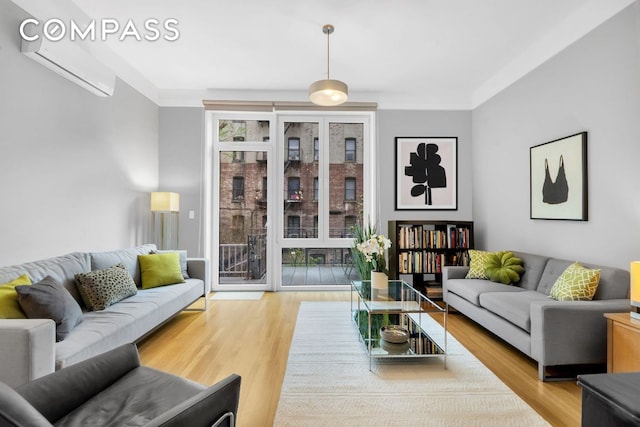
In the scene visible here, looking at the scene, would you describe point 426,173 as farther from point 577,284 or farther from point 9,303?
point 9,303

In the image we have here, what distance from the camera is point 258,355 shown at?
2.67 metres

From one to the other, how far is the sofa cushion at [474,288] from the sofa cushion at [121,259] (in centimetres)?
331

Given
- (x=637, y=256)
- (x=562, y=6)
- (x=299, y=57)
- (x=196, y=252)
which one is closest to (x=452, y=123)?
(x=562, y=6)

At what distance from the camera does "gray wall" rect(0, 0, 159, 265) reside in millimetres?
2402

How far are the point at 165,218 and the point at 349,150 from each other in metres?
2.82

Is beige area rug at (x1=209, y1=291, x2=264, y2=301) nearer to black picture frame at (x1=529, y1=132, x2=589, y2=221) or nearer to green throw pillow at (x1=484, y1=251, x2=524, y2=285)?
green throw pillow at (x1=484, y1=251, x2=524, y2=285)

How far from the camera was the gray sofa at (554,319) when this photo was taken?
7.23 ft

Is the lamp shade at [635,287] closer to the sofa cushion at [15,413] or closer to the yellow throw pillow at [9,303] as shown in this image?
the sofa cushion at [15,413]

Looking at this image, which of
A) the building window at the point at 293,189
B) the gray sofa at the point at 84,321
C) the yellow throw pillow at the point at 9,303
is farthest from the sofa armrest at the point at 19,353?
the building window at the point at 293,189

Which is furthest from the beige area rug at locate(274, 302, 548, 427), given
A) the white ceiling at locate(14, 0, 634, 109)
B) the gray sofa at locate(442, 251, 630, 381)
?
the white ceiling at locate(14, 0, 634, 109)

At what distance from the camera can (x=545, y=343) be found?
220cm

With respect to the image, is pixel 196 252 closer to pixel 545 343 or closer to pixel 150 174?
pixel 150 174

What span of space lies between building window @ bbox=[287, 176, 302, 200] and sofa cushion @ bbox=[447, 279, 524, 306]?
96.2 inches

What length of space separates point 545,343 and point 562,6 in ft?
9.16
